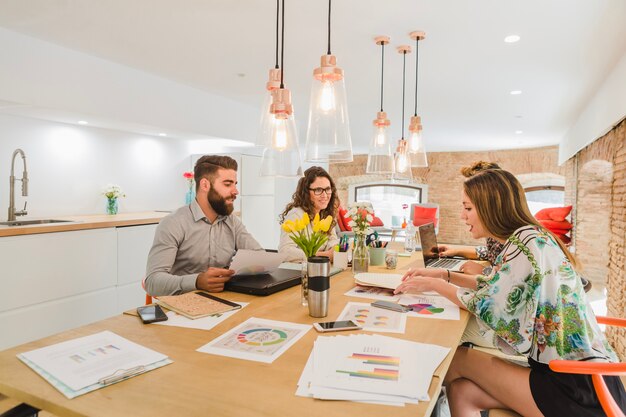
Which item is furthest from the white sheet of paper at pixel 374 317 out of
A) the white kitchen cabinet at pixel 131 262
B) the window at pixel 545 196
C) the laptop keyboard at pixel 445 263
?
the window at pixel 545 196

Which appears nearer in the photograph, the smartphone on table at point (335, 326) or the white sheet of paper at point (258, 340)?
the white sheet of paper at point (258, 340)

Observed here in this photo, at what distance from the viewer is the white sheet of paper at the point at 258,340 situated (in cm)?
114

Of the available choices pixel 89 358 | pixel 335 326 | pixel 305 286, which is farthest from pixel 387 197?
pixel 89 358

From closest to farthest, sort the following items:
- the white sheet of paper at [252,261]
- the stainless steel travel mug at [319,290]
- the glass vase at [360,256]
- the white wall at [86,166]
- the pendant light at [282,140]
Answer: the stainless steel travel mug at [319,290]
the pendant light at [282,140]
the white sheet of paper at [252,261]
the glass vase at [360,256]
the white wall at [86,166]

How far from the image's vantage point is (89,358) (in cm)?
108

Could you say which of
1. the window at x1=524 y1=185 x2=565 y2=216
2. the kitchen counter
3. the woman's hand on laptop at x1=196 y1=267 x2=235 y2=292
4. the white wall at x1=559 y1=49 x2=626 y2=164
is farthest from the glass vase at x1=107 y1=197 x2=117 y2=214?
the window at x1=524 y1=185 x2=565 y2=216

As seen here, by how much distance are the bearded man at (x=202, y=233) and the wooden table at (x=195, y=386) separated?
0.87m

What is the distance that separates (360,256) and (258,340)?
1.14 meters

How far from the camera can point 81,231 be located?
3.31m

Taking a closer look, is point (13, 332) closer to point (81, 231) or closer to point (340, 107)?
point (81, 231)

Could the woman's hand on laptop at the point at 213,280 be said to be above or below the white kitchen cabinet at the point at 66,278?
above

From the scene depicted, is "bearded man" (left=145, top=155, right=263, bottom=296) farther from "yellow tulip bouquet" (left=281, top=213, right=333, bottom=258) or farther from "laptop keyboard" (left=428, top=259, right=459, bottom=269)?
"laptop keyboard" (left=428, top=259, right=459, bottom=269)

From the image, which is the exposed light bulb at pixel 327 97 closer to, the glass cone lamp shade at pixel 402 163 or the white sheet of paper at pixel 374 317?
the white sheet of paper at pixel 374 317

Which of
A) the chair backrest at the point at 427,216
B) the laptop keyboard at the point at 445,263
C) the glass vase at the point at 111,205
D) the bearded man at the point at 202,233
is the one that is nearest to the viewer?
the bearded man at the point at 202,233
